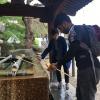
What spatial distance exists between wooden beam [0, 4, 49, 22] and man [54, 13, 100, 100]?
589 cm

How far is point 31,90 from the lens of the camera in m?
3.01

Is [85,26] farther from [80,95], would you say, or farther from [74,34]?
[80,95]

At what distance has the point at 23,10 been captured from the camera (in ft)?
35.2

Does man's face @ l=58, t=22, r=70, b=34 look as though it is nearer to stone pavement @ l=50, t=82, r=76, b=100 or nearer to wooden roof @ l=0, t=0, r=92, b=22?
stone pavement @ l=50, t=82, r=76, b=100

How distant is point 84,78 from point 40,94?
6.66ft

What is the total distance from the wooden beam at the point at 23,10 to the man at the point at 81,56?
5895 millimetres

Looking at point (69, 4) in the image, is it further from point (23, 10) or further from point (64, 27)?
point (64, 27)

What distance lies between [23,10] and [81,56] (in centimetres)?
615

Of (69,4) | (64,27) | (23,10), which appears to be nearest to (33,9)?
(23,10)

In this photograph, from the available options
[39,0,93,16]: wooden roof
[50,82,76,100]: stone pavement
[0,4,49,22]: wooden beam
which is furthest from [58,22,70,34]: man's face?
[0,4,49,22]: wooden beam

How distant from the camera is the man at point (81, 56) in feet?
15.8

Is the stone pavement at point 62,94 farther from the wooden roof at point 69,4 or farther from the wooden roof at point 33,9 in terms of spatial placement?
the wooden roof at point 33,9

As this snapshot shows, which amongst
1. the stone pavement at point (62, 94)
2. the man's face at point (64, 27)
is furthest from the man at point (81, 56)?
the stone pavement at point (62, 94)

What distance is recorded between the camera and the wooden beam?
10672mm
